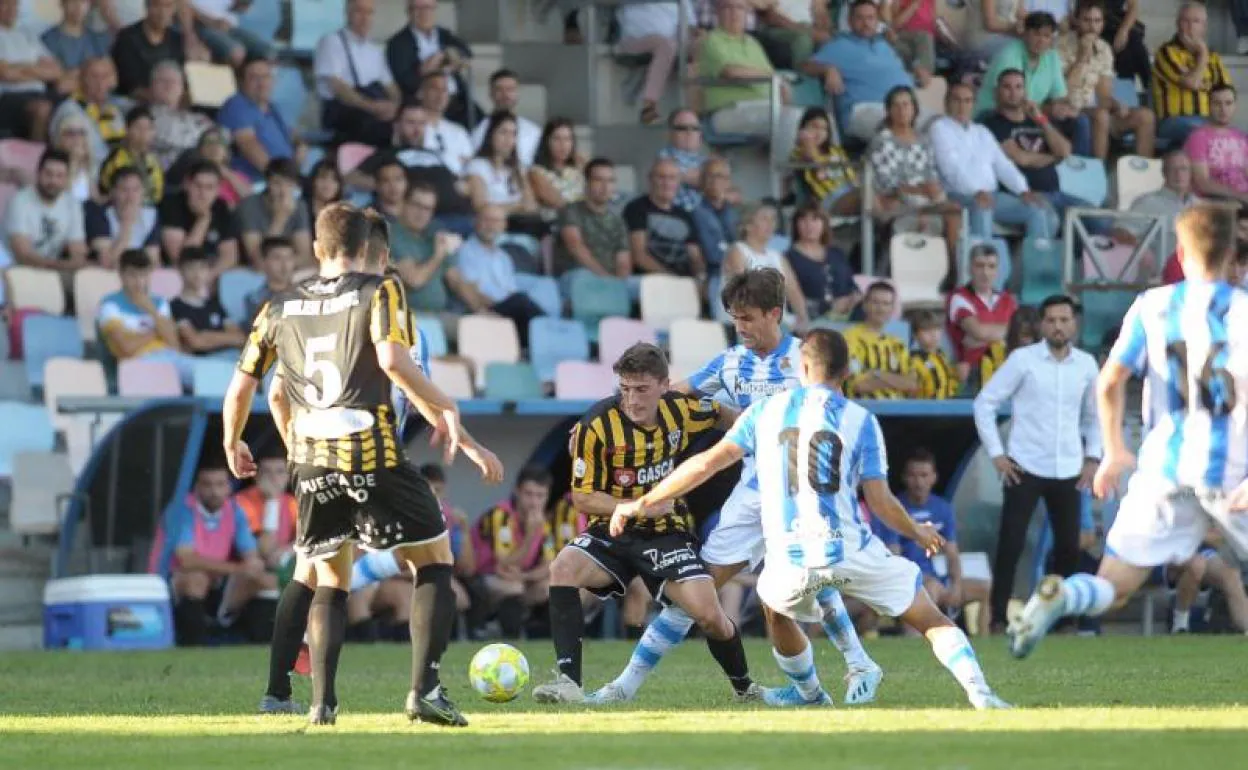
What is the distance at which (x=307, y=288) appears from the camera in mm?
8836

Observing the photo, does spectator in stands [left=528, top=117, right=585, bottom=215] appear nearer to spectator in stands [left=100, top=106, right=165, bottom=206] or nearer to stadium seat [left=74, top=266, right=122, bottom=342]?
spectator in stands [left=100, top=106, right=165, bottom=206]

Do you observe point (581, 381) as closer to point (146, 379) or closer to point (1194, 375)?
point (146, 379)

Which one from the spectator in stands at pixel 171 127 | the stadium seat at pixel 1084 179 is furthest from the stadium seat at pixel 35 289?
the stadium seat at pixel 1084 179

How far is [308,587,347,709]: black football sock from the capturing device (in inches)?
340

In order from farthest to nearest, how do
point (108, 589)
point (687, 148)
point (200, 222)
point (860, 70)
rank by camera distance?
point (860, 70)
point (687, 148)
point (200, 222)
point (108, 589)

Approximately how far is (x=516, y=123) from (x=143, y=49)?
2.95 m

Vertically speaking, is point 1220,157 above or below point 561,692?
above

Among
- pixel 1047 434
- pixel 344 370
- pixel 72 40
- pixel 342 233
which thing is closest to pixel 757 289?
pixel 342 233

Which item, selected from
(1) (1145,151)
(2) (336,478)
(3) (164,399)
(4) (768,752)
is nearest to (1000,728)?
(4) (768,752)

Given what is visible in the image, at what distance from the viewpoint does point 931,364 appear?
59.8 ft

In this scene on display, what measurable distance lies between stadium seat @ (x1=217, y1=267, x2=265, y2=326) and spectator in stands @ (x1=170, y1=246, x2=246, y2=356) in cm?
17

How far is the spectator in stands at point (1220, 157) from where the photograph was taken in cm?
2180

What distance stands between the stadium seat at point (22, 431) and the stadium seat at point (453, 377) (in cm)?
262

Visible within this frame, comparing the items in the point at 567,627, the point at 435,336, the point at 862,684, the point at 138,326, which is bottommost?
the point at 862,684
